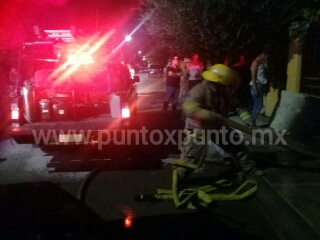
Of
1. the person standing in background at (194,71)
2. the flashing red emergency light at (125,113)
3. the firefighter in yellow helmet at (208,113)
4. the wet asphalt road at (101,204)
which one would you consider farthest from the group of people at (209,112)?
the person standing in background at (194,71)

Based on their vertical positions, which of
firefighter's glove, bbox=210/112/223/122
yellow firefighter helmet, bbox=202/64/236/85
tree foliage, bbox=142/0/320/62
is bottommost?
firefighter's glove, bbox=210/112/223/122

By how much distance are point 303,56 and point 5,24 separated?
1319 cm

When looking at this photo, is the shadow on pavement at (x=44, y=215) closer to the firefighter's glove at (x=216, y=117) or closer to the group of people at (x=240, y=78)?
the firefighter's glove at (x=216, y=117)

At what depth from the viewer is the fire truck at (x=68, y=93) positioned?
732 cm

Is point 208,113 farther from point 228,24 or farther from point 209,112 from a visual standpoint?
point 228,24

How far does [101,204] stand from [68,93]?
3.11 meters

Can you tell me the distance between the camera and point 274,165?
23.6ft

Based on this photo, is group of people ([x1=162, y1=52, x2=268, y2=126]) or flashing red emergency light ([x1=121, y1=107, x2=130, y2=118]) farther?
group of people ([x1=162, y1=52, x2=268, y2=126])

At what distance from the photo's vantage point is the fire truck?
7320mm

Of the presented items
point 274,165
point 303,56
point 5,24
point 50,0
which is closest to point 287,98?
point 303,56

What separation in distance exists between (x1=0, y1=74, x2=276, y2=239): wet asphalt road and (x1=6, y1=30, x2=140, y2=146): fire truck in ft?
2.07

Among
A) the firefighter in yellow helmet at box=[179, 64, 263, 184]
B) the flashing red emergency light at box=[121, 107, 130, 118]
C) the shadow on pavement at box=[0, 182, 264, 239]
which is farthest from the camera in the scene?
the flashing red emergency light at box=[121, 107, 130, 118]

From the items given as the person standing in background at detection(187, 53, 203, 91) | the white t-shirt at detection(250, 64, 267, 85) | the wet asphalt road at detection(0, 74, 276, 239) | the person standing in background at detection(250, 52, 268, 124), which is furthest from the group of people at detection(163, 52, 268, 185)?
the person standing in background at detection(187, 53, 203, 91)

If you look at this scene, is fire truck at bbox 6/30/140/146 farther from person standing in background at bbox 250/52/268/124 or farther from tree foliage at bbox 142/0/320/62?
tree foliage at bbox 142/0/320/62
